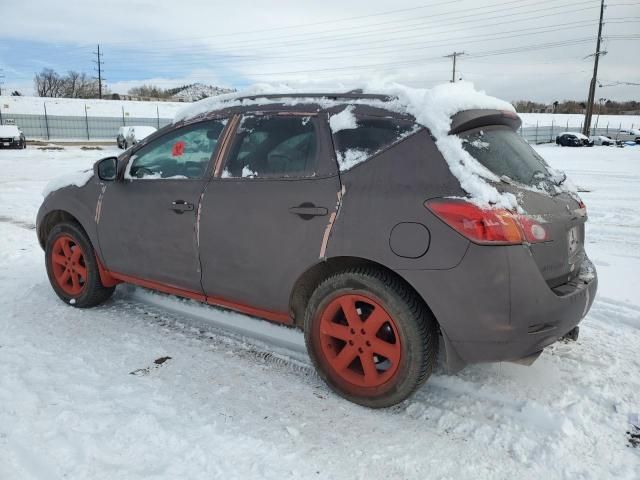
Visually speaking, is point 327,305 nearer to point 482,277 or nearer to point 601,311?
point 482,277

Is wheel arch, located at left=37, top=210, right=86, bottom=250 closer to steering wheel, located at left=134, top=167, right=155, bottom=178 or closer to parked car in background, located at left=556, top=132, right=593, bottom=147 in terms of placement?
steering wheel, located at left=134, top=167, right=155, bottom=178

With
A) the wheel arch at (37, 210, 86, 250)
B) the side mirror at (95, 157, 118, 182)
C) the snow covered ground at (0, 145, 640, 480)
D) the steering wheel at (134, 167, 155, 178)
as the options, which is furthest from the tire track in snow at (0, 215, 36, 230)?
the steering wheel at (134, 167, 155, 178)

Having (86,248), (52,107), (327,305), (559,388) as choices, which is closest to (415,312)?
(327,305)

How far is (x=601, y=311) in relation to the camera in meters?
3.98

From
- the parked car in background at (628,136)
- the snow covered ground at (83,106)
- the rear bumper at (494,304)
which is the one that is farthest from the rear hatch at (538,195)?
the parked car in background at (628,136)

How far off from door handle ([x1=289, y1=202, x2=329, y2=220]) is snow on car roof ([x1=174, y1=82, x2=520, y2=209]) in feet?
2.07

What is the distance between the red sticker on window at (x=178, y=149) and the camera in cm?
355

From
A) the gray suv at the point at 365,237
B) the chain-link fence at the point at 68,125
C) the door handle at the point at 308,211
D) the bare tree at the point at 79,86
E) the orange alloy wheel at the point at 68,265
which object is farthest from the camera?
the bare tree at the point at 79,86

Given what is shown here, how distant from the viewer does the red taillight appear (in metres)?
2.30

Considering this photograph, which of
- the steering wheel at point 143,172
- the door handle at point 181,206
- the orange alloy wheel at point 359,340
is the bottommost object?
the orange alloy wheel at point 359,340

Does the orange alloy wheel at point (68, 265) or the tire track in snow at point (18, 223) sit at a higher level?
the orange alloy wheel at point (68, 265)

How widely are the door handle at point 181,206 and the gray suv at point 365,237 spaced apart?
11mm

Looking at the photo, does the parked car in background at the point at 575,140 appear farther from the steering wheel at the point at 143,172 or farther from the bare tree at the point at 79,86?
the bare tree at the point at 79,86

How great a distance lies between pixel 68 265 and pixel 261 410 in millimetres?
2465
